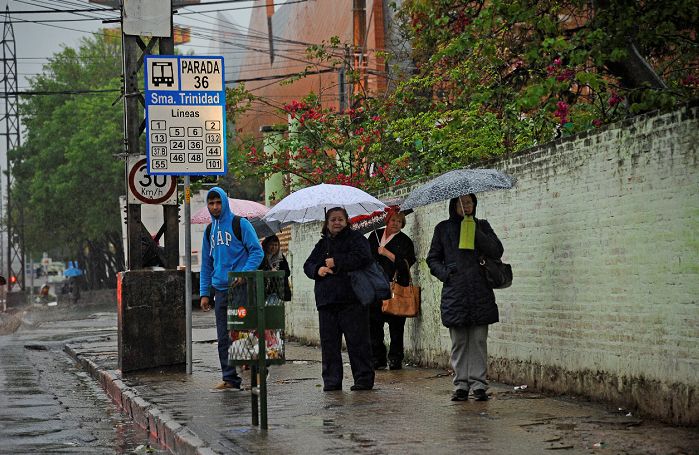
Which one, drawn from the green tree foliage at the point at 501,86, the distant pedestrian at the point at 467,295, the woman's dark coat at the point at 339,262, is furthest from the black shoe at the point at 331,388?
the green tree foliage at the point at 501,86

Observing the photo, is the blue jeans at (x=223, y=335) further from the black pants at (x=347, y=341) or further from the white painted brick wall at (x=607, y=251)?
the white painted brick wall at (x=607, y=251)

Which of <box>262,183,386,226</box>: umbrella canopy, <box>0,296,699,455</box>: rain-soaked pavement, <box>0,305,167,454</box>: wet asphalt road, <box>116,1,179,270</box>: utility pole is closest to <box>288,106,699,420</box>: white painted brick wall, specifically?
<box>0,296,699,455</box>: rain-soaked pavement

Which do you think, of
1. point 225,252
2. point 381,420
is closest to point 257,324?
point 381,420

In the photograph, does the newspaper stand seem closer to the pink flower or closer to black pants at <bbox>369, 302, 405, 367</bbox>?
black pants at <bbox>369, 302, 405, 367</bbox>

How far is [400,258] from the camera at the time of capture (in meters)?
14.9

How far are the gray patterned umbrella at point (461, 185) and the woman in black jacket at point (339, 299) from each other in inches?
38.3

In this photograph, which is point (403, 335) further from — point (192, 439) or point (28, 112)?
point (28, 112)

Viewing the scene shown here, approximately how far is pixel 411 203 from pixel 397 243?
2935 millimetres

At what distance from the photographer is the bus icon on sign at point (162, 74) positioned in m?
14.6

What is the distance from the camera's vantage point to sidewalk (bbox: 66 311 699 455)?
27.6 feet

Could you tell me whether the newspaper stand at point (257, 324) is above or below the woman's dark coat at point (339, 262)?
below

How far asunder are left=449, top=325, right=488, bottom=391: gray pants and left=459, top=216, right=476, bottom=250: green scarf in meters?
0.71

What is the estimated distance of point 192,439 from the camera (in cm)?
919

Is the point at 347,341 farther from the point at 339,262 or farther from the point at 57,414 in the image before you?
the point at 57,414
